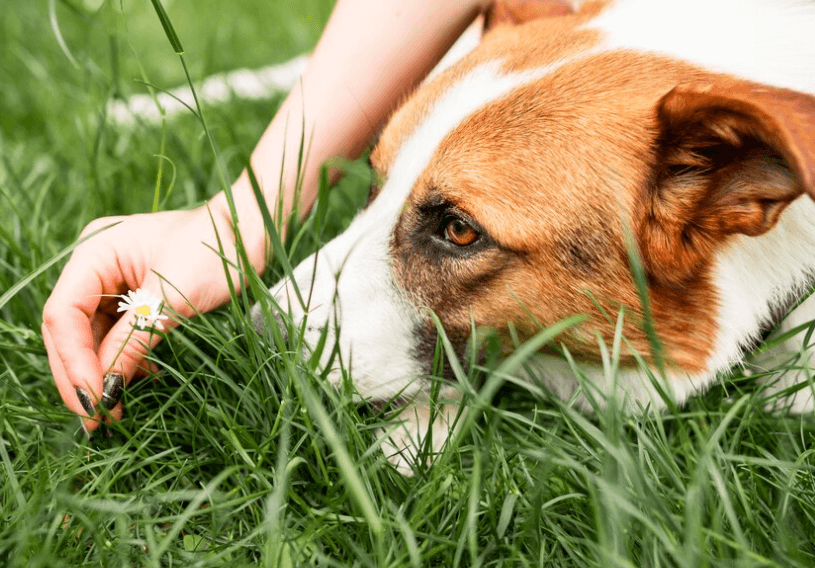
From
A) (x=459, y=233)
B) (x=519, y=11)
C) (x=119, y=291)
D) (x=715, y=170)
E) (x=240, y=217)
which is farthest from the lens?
(x=519, y=11)

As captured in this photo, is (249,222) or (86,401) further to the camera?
(249,222)

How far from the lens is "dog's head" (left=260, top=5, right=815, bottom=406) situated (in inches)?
75.7

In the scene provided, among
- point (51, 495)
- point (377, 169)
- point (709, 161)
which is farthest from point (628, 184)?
point (51, 495)

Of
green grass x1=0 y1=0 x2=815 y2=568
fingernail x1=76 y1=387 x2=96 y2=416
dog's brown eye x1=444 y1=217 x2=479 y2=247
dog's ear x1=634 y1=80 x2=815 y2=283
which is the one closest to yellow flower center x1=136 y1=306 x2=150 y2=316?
green grass x1=0 y1=0 x2=815 y2=568

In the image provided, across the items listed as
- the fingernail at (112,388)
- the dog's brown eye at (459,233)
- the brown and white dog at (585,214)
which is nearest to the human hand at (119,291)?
the fingernail at (112,388)

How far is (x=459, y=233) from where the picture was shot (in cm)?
199

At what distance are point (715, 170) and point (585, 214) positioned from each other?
0.34 m

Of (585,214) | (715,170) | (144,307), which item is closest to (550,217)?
(585,214)

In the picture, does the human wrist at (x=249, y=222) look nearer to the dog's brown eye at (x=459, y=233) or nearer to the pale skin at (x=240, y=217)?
the pale skin at (x=240, y=217)

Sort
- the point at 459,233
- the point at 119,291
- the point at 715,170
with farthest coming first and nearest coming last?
the point at 119,291
the point at 459,233
the point at 715,170

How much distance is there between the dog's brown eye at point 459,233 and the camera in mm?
1973

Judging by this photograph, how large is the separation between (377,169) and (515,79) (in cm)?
48

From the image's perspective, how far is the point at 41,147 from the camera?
364 cm

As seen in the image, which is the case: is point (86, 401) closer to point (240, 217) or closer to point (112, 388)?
point (112, 388)
